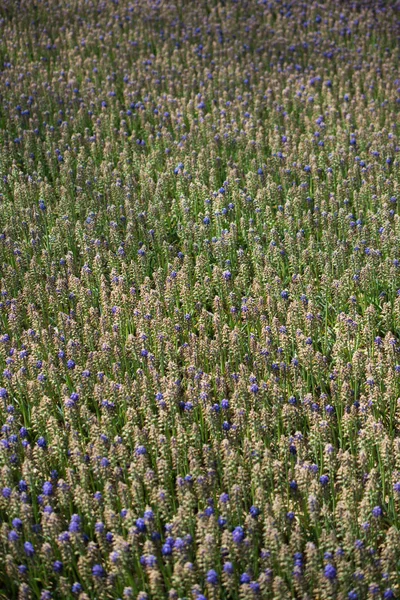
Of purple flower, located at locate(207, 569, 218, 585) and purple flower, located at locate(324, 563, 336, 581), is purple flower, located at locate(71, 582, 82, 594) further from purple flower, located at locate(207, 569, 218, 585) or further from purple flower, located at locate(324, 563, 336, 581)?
purple flower, located at locate(324, 563, 336, 581)

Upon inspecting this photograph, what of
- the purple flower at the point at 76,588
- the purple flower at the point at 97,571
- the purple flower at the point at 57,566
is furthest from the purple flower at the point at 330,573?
the purple flower at the point at 57,566

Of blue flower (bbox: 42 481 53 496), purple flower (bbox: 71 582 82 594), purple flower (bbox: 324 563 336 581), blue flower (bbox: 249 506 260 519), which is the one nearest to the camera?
purple flower (bbox: 324 563 336 581)

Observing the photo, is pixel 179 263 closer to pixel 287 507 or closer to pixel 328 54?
pixel 287 507

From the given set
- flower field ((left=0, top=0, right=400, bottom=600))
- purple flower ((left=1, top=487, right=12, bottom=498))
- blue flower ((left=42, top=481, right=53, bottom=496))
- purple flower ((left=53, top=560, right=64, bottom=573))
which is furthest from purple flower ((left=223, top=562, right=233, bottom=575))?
purple flower ((left=1, top=487, right=12, bottom=498))

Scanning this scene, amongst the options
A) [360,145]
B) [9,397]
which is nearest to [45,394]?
[9,397]

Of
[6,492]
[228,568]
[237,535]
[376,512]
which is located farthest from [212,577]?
[6,492]

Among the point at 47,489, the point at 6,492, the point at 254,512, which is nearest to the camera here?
the point at 254,512

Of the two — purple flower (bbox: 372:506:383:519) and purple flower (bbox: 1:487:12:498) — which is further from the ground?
purple flower (bbox: 372:506:383:519)

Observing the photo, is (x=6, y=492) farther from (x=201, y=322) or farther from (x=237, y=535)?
(x=201, y=322)
